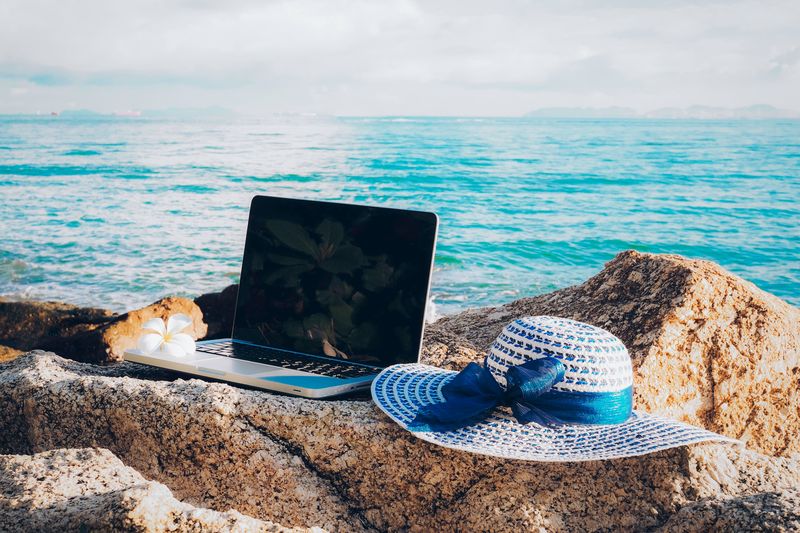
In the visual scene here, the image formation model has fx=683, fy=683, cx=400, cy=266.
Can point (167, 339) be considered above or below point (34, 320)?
above

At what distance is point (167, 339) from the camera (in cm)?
291

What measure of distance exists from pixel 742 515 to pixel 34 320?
6269mm

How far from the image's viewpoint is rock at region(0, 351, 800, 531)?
216 centimetres

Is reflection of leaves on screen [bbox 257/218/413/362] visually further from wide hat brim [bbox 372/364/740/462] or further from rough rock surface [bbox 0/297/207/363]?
rough rock surface [bbox 0/297/207/363]

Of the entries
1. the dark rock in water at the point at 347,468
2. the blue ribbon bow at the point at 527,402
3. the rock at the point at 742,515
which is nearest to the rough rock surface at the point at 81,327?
the dark rock in water at the point at 347,468

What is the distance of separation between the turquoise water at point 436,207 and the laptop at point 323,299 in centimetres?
632

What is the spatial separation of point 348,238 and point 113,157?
31924 mm

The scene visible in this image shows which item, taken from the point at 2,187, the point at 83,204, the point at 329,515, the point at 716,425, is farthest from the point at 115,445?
the point at 2,187

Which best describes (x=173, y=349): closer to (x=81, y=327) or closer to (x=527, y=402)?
(x=527, y=402)

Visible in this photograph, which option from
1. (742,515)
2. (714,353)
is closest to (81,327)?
(714,353)

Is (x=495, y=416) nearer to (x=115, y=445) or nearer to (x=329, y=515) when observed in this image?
(x=329, y=515)

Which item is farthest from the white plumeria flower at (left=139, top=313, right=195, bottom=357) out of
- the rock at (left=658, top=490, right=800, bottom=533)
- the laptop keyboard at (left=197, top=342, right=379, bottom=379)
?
the rock at (left=658, top=490, right=800, bottom=533)

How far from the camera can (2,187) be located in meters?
22.1

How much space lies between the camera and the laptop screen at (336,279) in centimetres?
284
